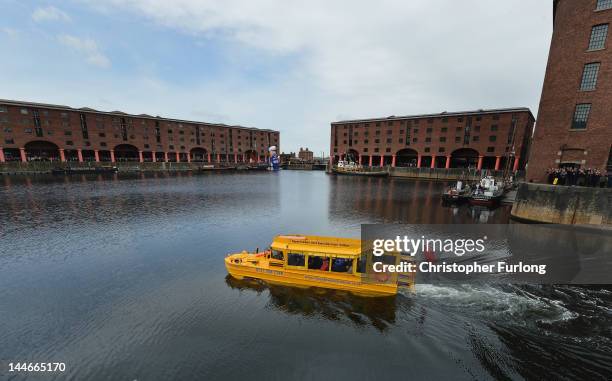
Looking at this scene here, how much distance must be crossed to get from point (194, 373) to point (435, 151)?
3627 inches

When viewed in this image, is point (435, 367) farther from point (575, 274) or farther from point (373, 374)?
point (575, 274)

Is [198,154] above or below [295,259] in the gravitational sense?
above

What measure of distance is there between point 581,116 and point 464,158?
198ft

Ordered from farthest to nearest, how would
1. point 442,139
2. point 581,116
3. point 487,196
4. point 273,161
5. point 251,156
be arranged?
point 251,156 < point 273,161 < point 442,139 < point 487,196 < point 581,116

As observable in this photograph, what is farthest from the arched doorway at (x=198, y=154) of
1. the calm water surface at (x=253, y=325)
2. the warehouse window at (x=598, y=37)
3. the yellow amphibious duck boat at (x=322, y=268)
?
the warehouse window at (x=598, y=37)

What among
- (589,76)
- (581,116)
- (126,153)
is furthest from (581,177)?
(126,153)

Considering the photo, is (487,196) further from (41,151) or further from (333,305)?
(41,151)

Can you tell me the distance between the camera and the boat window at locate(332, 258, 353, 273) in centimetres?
1441

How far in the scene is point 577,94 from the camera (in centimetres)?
2931

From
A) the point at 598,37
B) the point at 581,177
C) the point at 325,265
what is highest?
the point at 598,37

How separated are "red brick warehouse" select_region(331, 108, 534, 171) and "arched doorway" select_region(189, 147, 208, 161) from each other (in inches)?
2483

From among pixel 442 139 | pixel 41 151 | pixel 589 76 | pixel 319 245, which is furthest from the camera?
pixel 41 151

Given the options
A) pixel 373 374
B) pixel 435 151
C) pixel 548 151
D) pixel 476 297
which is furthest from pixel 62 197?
pixel 435 151

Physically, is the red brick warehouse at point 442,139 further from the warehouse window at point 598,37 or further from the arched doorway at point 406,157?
the warehouse window at point 598,37
